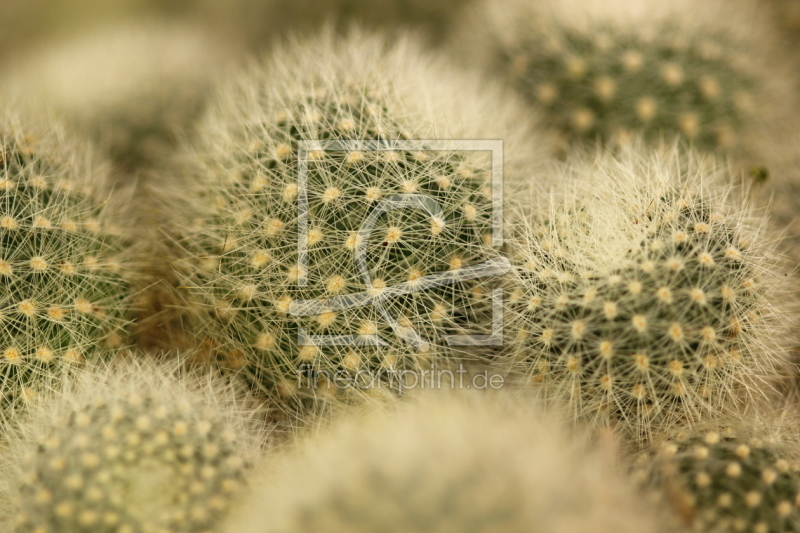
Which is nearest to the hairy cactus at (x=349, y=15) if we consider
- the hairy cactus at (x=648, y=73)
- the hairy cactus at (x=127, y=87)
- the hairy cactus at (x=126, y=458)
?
the hairy cactus at (x=127, y=87)

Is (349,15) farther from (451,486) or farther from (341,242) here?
(451,486)

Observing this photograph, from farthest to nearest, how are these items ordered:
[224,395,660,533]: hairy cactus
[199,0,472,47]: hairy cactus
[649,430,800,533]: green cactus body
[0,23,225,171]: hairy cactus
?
1. [199,0,472,47]: hairy cactus
2. [0,23,225,171]: hairy cactus
3. [649,430,800,533]: green cactus body
4. [224,395,660,533]: hairy cactus

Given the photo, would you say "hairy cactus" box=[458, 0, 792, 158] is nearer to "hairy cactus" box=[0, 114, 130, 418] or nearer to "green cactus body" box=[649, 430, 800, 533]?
"green cactus body" box=[649, 430, 800, 533]

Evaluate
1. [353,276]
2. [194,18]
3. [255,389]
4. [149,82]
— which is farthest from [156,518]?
[194,18]

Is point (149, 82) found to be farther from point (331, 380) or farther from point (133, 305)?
point (331, 380)

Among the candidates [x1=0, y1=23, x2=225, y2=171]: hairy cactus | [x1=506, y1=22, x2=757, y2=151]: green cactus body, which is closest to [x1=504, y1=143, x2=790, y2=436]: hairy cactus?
[x1=506, y1=22, x2=757, y2=151]: green cactus body

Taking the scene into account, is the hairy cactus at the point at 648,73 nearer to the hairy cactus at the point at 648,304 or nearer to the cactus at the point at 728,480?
the hairy cactus at the point at 648,304
